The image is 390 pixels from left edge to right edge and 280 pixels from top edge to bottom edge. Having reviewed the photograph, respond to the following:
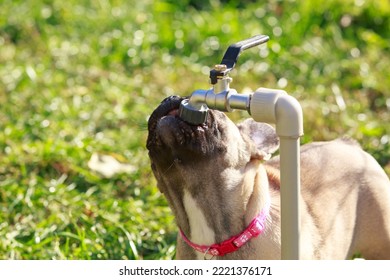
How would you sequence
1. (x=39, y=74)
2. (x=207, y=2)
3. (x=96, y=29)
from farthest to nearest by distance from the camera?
(x=207, y=2) → (x=96, y=29) → (x=39, y=74)

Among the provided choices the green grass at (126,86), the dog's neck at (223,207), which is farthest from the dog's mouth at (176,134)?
the green grass at (126,86)

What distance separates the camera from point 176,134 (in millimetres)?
3408

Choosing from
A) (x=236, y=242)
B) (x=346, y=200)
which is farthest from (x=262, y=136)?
(x=346, y=200)

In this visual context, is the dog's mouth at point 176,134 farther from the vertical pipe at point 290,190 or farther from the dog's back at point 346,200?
the dog's back at point 346,200

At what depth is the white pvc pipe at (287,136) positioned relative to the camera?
2984 mm

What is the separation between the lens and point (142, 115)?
6012mm

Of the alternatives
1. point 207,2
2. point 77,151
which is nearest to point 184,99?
point 77,151

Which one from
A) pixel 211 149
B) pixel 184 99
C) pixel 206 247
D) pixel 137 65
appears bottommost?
pixel 137 65

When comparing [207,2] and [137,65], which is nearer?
[137,65]

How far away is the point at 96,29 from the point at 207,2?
1.11 meters

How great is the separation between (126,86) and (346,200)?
8.72 feet

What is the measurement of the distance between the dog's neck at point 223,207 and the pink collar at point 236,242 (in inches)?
0.8
